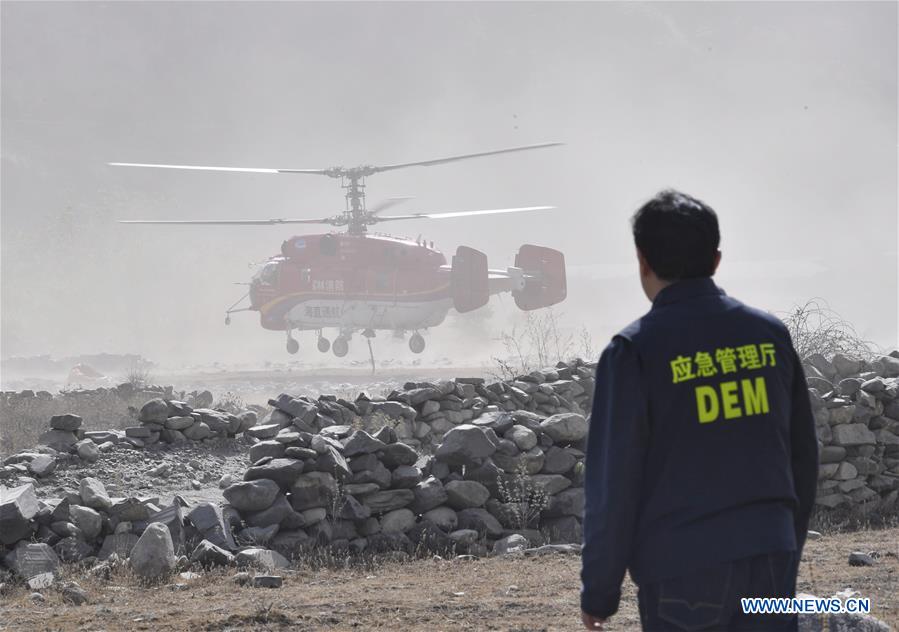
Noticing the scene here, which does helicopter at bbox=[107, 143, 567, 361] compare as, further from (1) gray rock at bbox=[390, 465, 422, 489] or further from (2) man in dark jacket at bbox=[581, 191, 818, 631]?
(2) man in dark jacket at bbox=[581, 191, 818, 631]

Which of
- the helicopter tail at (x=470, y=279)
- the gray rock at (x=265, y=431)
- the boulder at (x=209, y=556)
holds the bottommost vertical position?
the boulder at (x=209, y=556)

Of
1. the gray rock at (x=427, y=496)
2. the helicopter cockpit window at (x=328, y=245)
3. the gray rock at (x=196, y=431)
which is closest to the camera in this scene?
the gray rock at (x=427, y=496)

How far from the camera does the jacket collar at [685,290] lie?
284 cm

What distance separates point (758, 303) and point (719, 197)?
142ft

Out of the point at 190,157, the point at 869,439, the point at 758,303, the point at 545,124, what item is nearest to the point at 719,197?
the point at 545,124

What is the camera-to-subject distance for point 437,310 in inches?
1248

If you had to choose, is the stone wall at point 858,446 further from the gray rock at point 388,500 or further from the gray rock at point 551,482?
the gray rock at point 388,500

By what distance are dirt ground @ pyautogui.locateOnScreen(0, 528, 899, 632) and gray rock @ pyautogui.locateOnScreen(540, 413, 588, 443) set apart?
2.01 metres

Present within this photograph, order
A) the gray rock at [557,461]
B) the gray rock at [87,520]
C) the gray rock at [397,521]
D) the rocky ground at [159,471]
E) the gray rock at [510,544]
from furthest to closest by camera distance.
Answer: the rocky ground at [159,471]
the gray rock at [557,461]
the gray rock at [397,521]
the gray rock at [510,544]
the gray rock at [87,520]

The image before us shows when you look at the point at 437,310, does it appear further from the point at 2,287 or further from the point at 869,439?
the point at 2,287

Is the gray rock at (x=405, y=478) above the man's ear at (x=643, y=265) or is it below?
below

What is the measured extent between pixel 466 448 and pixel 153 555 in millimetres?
2893

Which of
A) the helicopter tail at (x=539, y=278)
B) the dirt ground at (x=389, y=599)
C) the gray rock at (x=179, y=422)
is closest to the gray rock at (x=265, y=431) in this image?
the gray rock at (x=179, y=422)

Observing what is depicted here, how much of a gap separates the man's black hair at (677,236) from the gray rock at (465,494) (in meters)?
6.23
